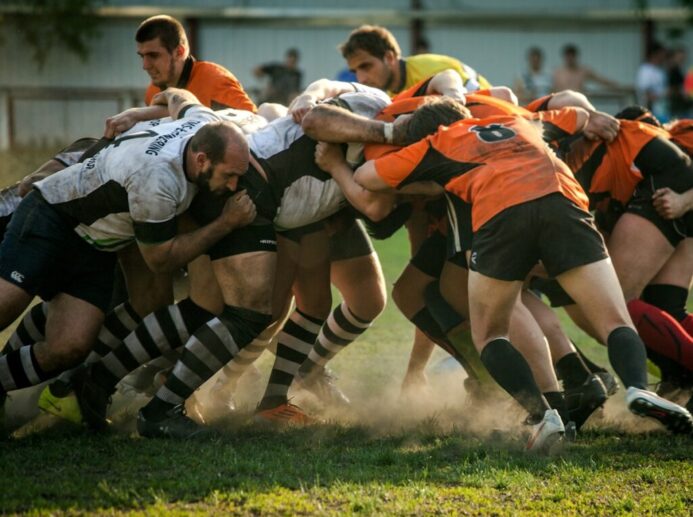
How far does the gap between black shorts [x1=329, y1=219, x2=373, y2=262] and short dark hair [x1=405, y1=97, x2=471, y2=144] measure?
0.92m

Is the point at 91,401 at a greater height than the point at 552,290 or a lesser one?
lesser

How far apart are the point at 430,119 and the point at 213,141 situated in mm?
1132

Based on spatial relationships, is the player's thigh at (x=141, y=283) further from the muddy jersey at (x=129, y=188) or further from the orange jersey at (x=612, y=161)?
the orange jersey at (x=612, y=161)

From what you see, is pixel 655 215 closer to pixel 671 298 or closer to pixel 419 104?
pixel 671 298

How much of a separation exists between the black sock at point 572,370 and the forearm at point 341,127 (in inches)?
61.0

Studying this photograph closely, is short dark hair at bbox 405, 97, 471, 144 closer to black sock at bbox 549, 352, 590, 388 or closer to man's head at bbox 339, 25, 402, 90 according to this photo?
black sock at bbox 549, 352, 590, 388

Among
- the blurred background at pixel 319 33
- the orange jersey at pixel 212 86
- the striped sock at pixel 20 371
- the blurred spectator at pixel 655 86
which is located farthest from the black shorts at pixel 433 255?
the blurred background at pixel 319 33

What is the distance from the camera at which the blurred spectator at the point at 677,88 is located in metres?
20.5

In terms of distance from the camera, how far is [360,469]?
4910 mm

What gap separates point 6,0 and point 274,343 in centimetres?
1875

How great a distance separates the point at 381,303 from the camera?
22.1ft

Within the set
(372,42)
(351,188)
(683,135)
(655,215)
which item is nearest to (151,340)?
(351,188)

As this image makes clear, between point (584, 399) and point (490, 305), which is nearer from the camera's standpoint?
point (490, 305)

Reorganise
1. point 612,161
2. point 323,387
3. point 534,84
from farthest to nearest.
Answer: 1. point 534,84
2. point 323,387
3. point 612,161
